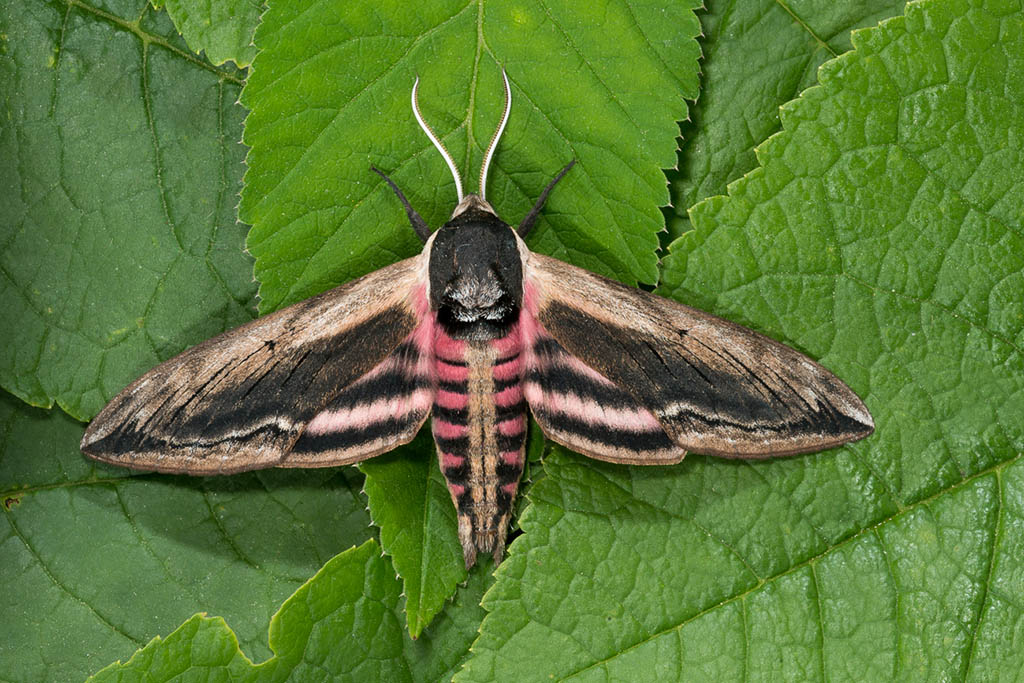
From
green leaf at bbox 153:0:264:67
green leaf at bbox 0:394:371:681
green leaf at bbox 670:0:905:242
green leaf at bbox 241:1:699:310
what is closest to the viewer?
green leaf at bbox 241:1:699:310

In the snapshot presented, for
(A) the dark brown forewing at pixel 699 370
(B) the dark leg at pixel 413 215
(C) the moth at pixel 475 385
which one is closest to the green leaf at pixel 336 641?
(C) the moth at pixel 475 385

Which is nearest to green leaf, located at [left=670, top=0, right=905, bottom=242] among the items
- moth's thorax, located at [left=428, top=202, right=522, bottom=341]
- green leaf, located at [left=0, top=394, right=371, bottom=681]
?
moth's thorax, located at [left=428, top=202, right=522, bottom=341]

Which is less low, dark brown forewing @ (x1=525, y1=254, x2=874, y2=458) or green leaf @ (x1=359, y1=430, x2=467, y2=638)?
dark brown forewing @ (x1=525, y1=254, x2=874, y2=458)

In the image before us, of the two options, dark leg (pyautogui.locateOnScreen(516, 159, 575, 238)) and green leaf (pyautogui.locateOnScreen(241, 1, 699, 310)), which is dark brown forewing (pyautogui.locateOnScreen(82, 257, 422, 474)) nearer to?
green leaf (pyautogui.locateOnScreen(241, 1, 699, 310))

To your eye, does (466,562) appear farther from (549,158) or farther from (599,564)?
(549,158)

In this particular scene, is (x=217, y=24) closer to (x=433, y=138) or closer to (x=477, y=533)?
(x=433, y=138)

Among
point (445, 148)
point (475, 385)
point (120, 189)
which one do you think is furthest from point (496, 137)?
point (120, 189)

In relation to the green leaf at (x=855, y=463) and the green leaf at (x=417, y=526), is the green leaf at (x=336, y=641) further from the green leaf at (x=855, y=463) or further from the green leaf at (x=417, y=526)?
the green leaf at (x=855, y=463)

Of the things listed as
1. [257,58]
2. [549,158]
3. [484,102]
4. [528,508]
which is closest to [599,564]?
[528,508]
